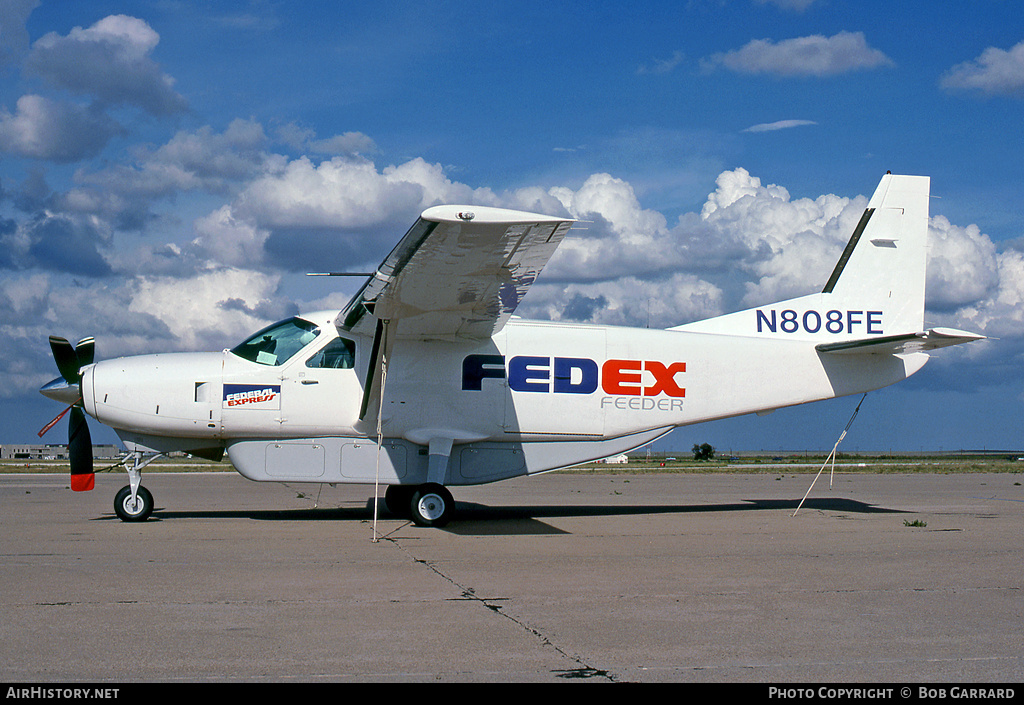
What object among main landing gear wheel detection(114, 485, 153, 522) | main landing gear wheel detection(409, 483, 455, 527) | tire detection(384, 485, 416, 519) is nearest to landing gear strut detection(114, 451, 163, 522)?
main landing gear wheel detection(114, 485, 153, 522)

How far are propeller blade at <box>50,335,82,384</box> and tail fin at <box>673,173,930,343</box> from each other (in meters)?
9.78

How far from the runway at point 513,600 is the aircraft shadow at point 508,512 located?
21 centimetres

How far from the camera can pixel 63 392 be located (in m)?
12.5

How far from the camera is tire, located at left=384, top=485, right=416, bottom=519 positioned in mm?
14414

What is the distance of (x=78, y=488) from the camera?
12797mm

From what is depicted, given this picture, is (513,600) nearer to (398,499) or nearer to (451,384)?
(451,384)

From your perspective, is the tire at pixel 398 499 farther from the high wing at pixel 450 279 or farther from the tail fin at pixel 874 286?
the tail fin at pixel 874 286

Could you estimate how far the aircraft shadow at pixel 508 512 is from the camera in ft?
41.2

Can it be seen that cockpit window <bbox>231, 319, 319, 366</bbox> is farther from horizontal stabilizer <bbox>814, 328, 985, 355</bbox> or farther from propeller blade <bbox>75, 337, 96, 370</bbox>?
horizontal stabilizer <bbox>814, 328, 985, 355</bbox>

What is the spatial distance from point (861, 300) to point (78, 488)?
13291 millimetres

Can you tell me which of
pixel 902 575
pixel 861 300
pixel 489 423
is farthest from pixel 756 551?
pixel 861 300

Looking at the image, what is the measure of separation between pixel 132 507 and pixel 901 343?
12.2 m

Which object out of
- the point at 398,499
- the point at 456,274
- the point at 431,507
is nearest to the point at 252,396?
the point at 431,507
